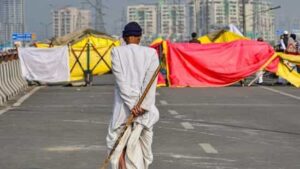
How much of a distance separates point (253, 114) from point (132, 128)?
32.7 feet

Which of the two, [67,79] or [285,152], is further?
[67,79]

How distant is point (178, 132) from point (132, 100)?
627 centimetres

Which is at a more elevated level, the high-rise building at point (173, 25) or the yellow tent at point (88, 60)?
the high-rise building at point (173, 25)

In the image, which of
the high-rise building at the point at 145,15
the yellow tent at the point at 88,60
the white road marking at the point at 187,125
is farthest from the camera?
the high-rise building at the point at 145,15

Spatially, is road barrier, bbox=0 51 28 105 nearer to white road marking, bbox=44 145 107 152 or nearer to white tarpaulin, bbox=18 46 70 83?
white tarpaulin, bbox=18 46 70 83

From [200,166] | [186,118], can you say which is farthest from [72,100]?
[200,166]

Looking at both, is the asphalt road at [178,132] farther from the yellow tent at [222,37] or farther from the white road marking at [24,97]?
the yellow tent at [222,37]

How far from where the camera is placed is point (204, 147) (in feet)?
38.0

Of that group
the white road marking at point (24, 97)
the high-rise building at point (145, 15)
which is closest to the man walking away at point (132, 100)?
the white road marking at point (24, 97)

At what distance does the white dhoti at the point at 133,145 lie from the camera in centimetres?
737

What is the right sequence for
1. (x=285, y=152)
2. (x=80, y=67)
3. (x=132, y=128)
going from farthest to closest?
(x=80, y=67), (x=285, y=152), (x=132, y=128)

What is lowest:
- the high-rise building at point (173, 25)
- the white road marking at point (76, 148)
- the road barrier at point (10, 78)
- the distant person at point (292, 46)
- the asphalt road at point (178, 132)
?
the asphalt road at point (178, 132)

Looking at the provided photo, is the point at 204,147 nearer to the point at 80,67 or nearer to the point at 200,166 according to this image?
the point at 200,166

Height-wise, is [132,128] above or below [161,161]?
above
